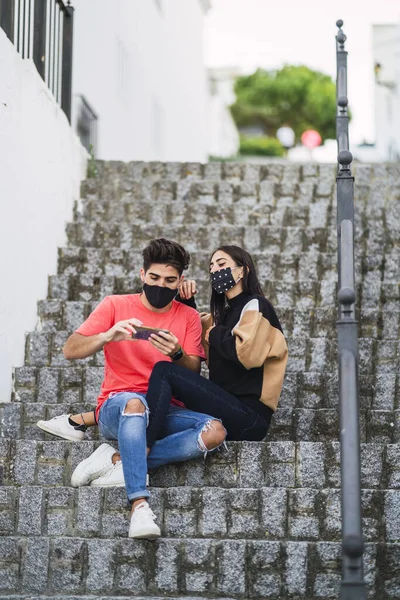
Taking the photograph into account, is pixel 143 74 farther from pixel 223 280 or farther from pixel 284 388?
pixel 223 280

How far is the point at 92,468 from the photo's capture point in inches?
189

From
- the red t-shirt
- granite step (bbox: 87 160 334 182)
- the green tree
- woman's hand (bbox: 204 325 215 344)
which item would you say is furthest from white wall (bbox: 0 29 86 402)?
the green tree

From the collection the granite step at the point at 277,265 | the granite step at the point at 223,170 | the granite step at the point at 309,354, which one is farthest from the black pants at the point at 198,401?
the granite step at the point at 223,170

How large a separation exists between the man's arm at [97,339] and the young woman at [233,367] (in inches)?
8.1

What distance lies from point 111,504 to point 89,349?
28.4 inches

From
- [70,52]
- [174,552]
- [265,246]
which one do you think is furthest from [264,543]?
[70,52]

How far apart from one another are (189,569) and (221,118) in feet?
93.0

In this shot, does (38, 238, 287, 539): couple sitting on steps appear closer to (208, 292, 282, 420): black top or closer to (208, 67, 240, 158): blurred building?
(208, 292, 282, 420): black top

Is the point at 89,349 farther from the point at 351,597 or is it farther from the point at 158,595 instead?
the point at 351,597

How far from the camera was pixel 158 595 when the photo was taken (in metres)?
4.46

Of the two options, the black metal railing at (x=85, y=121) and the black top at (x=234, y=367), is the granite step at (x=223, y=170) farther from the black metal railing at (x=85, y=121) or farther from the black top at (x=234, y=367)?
the black top at (x=234, y=367)

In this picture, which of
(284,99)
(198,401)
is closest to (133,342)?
(198,401)

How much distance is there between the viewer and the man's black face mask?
5.14 metres

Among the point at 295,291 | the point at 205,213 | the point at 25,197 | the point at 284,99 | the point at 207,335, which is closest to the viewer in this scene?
the point at 207,335
